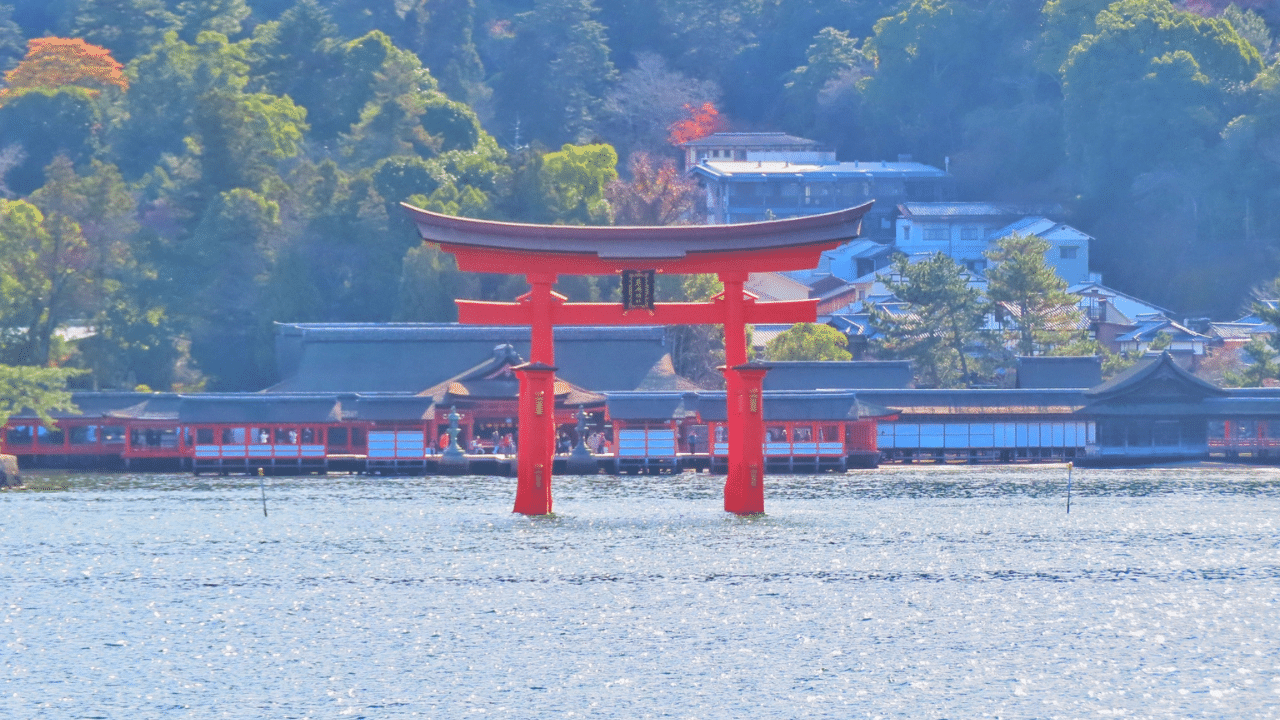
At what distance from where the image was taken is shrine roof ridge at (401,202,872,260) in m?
37.4

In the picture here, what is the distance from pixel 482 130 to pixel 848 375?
32.6 meters

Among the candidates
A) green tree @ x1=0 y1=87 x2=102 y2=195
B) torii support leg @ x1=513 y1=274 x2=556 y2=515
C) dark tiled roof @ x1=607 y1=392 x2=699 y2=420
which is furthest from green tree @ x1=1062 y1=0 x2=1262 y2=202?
torii support leg @ x1=513 y1=274 x2=556 y2=515

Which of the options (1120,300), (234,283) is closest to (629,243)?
(234,283)

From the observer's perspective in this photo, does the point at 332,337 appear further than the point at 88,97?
No

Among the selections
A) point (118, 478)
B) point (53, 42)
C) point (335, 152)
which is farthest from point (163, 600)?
point (53, 42)

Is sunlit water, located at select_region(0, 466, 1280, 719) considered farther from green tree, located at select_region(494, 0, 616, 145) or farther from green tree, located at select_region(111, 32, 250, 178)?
green tree, located at select_region(494, 0, 616, 145)

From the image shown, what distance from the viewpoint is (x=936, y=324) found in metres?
65.2

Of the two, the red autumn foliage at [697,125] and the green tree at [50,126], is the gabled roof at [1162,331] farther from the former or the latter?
the green tree at [50,126]

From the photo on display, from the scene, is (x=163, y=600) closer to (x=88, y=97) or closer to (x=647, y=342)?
(x=647, y=342)

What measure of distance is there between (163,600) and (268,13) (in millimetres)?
77883

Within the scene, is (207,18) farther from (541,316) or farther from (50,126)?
(541,316)

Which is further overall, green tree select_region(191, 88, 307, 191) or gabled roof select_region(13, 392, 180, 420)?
green tree select_region(191, 88, 307, 191)

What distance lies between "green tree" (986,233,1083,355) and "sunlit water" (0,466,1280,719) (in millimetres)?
19975

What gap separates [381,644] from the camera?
82.6 ft
